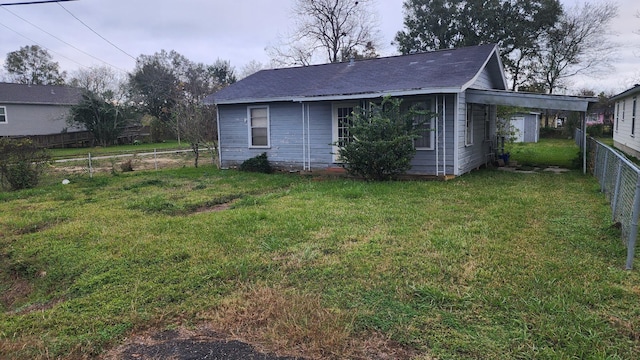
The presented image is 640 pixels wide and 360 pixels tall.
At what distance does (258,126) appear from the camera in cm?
1361

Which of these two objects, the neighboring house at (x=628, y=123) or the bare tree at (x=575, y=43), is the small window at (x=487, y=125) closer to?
the neighboring house at (x=628, y=123)

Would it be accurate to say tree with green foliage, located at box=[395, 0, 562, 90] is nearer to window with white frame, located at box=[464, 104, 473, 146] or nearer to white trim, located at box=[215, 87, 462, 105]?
window with white frame, located at box=[464, 104, 473, 146]

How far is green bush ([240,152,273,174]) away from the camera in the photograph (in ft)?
43.4

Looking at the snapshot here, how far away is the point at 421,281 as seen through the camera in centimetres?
391

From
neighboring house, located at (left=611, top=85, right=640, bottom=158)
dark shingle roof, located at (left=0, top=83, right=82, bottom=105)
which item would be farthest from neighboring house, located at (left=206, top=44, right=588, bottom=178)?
dark shingle roof, located at (left=0, top=83, right=82, bottom=105)

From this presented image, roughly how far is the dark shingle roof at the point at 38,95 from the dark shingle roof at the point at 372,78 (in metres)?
21.7

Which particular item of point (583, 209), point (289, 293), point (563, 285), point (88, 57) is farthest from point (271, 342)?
point (88, 57)

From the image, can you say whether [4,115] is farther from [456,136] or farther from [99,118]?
[456,136]

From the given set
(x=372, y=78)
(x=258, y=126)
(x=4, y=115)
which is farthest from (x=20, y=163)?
(x=4, y=115)

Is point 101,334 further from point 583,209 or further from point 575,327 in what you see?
point 583,209

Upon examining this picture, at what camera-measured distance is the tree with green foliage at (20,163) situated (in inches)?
415

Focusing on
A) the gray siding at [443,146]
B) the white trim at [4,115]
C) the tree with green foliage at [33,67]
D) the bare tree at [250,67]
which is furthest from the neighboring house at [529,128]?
the tree with green foliage at [33,67]

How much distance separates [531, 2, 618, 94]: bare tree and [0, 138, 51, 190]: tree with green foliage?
33.9 metres

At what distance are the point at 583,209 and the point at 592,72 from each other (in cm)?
3400
